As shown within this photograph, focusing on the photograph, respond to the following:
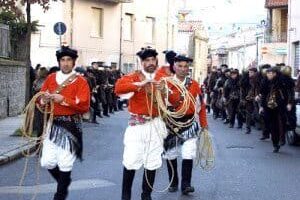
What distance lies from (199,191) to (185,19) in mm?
68491

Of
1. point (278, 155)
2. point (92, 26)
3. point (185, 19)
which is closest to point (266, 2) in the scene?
point (92, 26)

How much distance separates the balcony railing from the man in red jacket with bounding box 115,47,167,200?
41.2 meters

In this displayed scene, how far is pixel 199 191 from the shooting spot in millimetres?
9961

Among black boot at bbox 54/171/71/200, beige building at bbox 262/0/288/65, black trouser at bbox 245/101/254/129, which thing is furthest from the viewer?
beige building at bbox 262/0/288/65

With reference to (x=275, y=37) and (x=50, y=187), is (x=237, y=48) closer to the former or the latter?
(x=275, y=37)

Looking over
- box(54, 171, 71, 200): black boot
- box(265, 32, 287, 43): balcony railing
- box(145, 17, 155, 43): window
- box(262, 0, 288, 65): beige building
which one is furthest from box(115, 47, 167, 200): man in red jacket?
box(145, 17, 155, 43): window

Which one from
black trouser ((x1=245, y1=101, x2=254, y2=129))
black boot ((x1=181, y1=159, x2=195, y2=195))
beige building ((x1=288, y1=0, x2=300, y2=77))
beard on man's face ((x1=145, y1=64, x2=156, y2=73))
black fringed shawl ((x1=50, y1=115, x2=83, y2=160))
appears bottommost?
black boot ((x1=181, y1=159, x2=195, y2=195))

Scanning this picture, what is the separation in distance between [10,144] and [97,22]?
30525 millimetres

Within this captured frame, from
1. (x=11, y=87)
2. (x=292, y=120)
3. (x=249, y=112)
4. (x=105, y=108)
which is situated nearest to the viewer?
(x=292, y=120)

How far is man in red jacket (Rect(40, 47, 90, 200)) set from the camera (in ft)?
26.1

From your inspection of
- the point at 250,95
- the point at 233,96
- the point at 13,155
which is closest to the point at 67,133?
the point at 13,155

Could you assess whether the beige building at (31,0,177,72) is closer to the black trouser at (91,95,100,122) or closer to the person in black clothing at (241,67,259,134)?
the black trouser at (91,95,100,122)

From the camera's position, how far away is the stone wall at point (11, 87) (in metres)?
21.8

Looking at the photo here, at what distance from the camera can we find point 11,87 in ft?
75.3
